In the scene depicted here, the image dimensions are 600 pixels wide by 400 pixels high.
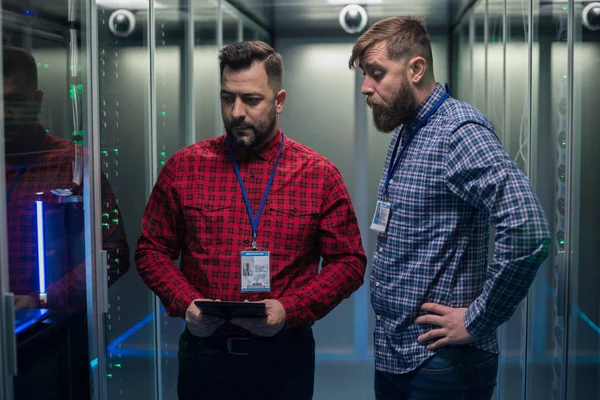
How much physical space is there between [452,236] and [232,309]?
2.03 ft

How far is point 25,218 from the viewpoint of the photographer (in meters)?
1.95

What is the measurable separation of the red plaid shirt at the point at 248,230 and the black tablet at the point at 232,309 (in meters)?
0.17

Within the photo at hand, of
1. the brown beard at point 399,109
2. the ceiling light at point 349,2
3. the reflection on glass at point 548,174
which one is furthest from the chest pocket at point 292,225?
the ceiling light at point 349,2

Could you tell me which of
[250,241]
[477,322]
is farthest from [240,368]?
[477,322]

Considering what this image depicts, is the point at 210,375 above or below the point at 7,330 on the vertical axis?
below

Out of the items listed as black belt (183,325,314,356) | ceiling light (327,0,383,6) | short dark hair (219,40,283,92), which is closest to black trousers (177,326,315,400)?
black belt (183,325,314,356)

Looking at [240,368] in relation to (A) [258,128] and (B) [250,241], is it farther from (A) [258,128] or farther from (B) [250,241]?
(A) [258,128]

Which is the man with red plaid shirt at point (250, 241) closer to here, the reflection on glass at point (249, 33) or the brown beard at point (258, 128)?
the brown beard at point (258, 128)

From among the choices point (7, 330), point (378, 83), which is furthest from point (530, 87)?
point (7, 330)

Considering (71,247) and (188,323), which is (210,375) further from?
(71,247)

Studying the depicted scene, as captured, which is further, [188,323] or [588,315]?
[588,315]

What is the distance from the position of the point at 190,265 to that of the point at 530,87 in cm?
163

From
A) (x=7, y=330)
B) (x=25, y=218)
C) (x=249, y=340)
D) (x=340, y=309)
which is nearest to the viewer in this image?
(x=7, y=330)

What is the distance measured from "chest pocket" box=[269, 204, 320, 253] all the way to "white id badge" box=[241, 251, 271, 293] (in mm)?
72
